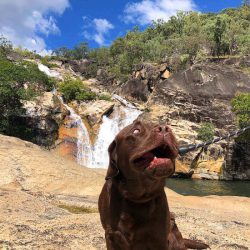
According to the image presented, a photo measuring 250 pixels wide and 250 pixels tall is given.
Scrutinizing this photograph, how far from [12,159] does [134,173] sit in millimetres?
9740

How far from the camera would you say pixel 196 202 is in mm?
11906

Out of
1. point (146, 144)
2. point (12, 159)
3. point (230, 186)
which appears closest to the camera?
point (146, 144)

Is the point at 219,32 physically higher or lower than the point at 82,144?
higher

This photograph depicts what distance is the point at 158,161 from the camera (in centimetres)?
340

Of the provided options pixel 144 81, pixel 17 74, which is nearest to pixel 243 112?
pixel 144 81

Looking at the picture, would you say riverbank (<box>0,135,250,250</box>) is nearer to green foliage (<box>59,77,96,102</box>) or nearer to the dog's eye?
the dog's eye

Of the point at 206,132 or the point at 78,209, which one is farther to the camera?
the point at 206,132

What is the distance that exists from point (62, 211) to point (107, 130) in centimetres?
3297

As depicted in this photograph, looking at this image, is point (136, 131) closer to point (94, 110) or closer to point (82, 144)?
point (82, 144)

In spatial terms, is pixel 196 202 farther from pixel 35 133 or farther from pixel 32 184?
pixel 35 133

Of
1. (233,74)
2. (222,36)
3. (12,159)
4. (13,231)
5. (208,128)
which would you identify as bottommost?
(13,231)

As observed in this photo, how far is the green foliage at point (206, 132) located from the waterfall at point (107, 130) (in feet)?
23.5

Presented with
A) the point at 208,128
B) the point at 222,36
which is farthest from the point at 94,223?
the point at 222,36

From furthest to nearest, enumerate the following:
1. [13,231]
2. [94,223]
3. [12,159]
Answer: [12,159] < [94,223] < [13,231]
